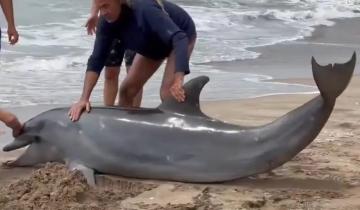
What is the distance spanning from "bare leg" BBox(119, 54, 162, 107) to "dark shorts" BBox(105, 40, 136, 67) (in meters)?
0.20

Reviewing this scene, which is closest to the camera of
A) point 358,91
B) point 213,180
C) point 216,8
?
point 213,180

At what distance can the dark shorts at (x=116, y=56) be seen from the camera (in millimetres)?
5961

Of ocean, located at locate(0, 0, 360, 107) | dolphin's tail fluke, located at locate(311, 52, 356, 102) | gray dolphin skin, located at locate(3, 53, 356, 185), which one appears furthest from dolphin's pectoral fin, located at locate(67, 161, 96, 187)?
ocean, located at locate(0, 0, 360, 107)

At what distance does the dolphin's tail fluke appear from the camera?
15.0 ft

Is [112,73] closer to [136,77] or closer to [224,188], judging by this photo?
[136,77]

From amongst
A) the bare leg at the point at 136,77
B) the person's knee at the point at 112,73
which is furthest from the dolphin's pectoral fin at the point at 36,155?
the person's knee at the point at 112,73

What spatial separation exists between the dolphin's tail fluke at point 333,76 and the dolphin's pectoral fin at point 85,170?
4.90 ft

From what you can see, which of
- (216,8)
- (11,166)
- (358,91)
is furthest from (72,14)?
(11,166)

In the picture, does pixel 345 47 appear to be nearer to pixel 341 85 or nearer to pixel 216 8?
pixel 216 8

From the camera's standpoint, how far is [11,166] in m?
5.53

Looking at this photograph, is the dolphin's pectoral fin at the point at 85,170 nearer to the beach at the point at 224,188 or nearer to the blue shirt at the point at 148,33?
the beach at the point at 224,188

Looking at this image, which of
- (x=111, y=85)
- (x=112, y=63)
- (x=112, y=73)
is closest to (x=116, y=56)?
(x=112, y=63)

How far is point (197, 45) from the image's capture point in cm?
1313

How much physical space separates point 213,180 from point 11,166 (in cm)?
143
